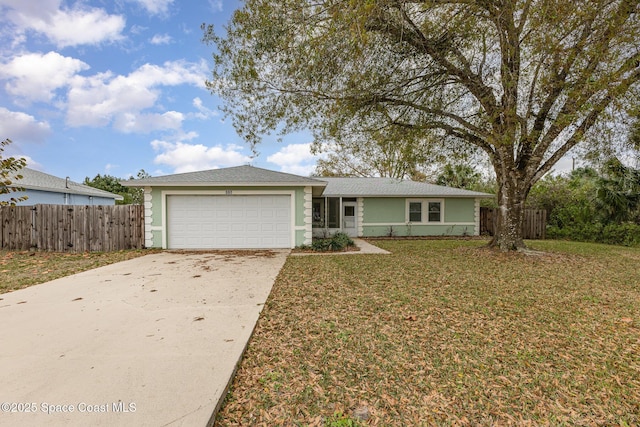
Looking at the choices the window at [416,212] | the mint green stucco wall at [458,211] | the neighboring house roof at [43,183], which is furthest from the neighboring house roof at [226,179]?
the mint green stucco wall at [458,211]

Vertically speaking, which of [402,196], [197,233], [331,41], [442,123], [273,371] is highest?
[331,41]

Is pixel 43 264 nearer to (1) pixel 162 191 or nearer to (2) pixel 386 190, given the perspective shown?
(1) pixel 162 191

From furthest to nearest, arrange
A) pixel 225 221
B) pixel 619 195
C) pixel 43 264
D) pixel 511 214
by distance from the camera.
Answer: pixel 619 195, pixel 225 221, pixel 511 214, pixel 43 264

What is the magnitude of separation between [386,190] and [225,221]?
8640 mm

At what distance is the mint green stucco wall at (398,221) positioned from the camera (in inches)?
607

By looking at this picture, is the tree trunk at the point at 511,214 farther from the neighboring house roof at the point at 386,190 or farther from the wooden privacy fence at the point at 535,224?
the wooden privacy fence at the point at 535,224

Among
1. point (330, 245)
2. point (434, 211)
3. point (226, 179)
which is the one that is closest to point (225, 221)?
point (226, 179)

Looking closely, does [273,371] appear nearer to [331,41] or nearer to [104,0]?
[331,41]

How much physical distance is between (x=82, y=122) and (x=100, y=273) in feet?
34.7

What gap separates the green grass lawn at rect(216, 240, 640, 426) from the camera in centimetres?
222

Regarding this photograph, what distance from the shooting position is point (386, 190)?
15.7 meters

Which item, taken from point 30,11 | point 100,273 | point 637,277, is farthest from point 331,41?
point 637,277

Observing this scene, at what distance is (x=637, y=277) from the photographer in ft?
21.7

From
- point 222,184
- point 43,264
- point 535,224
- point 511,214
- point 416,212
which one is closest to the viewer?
point 43,264
